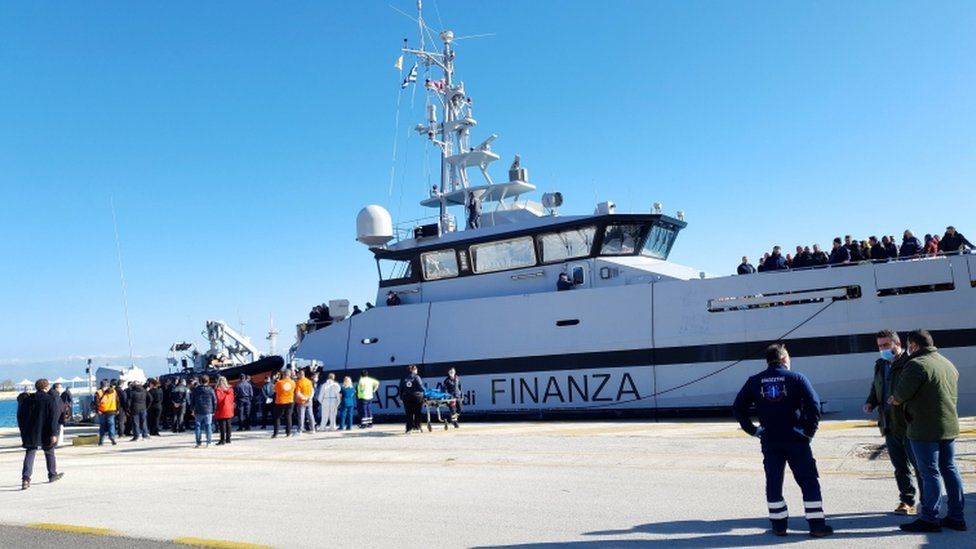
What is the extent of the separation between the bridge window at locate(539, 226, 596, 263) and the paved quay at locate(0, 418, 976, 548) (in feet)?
17.4

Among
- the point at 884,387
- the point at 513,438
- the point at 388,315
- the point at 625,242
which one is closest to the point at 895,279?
the point at 625,242

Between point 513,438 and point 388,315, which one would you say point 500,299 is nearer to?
point 388,315

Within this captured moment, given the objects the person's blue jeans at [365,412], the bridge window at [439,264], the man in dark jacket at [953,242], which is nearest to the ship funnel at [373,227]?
the bridge window at [439,264]

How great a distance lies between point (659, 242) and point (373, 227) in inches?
273

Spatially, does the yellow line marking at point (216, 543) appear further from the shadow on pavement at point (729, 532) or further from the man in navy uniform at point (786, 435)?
the man in navy uniform at point (786, 435)

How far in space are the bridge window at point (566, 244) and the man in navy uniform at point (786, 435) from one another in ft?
36.8

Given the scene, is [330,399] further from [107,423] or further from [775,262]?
[775,262]

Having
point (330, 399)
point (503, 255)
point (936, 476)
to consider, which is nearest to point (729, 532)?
point (936, 476)

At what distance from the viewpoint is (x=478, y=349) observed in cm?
1689

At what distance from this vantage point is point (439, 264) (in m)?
18.2

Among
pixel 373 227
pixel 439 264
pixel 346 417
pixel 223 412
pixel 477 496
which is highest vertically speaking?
pixel 373 227

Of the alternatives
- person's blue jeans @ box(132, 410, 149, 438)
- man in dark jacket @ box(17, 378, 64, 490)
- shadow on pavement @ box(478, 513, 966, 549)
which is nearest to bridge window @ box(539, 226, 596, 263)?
person's blue jeans @ box(132, 410, 149, 438)

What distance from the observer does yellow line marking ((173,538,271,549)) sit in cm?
534

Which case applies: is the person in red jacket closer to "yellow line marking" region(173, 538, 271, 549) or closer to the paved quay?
the paved quay
